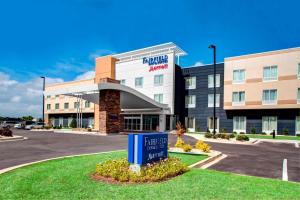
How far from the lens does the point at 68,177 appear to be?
782 centimetres

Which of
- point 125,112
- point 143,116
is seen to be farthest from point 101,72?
point 143,116

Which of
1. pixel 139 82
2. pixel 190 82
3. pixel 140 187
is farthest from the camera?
pixel 139 82

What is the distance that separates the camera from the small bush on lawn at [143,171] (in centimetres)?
749

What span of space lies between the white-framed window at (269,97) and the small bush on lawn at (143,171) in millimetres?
29986

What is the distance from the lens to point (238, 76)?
3744 centimetres

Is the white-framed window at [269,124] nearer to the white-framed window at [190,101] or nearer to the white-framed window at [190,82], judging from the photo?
the white-framed window at [190,101]

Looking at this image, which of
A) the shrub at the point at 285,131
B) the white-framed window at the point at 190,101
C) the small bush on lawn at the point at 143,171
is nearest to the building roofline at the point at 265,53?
the white-framed window at the point at 190,101

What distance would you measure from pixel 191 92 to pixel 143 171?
36.4m

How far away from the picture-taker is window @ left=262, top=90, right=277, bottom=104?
34344 millimetres

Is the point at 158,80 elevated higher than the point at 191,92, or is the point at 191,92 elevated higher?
the point at 158,80

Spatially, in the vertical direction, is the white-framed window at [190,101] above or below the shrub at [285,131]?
above

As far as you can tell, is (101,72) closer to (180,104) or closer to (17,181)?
(180,104)

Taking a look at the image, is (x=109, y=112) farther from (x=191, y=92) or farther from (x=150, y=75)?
(x=191, y=92)

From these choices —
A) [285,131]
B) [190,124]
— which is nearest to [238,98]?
[285,131]
